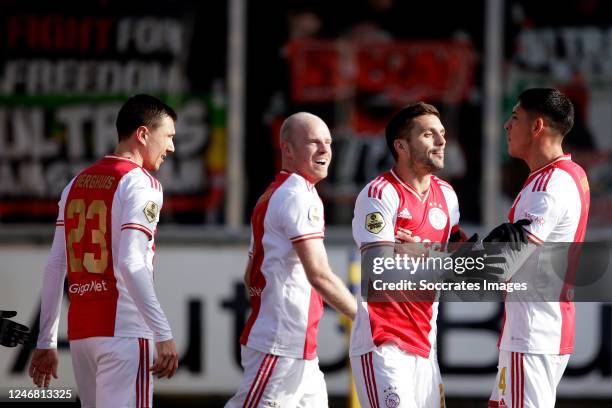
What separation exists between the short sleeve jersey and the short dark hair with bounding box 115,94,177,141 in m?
0.23

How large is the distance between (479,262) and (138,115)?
2013 mm

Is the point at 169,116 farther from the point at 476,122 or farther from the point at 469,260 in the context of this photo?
the point at 476,122

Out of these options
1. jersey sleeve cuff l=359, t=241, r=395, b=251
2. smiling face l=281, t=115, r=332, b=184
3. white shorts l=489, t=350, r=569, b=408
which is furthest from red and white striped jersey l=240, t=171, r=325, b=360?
white shorts l=489, t=350, r=569, b=408

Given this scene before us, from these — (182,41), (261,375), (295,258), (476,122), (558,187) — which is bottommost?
(261,375)

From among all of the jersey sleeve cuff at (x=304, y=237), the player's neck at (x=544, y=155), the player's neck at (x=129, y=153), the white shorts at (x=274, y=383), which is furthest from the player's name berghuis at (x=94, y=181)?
the player's neck at (x=544, y=155)

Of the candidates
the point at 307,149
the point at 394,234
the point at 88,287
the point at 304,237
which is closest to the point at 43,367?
the point at 88,287

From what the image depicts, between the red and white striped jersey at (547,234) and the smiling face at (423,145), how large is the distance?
1.69 ft

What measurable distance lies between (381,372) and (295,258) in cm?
75

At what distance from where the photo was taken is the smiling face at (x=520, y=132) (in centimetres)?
641

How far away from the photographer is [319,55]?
37.6 feet

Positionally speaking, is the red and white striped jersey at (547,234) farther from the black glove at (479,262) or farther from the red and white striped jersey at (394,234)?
the red and white striped jersey at (394,234)

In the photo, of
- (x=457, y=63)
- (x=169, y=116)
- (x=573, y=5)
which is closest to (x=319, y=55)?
(x=457, y=63)

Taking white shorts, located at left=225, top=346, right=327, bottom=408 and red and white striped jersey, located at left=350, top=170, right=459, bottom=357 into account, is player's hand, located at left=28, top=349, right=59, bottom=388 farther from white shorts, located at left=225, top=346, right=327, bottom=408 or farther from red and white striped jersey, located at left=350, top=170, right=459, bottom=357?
red and white striped jersey, located at left=350, top=170, right=459, bottom=357

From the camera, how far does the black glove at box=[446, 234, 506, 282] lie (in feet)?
20.4
